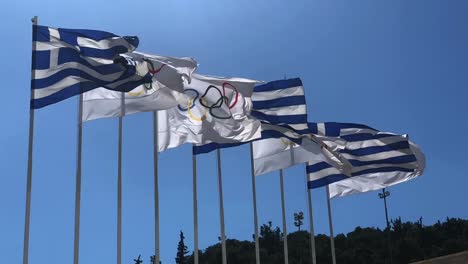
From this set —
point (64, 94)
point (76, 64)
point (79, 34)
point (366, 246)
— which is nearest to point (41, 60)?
point (76, 64)

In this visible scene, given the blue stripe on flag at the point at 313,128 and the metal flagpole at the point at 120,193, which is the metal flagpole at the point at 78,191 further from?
the blue stripe on flag at the point at 313,128

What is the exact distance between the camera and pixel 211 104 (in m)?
20.5

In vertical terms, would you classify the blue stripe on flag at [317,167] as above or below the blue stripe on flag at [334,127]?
below

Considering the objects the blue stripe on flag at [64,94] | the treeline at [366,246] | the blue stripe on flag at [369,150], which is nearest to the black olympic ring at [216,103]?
the blue stripe on flag at [64,94]

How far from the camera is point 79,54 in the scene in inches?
674

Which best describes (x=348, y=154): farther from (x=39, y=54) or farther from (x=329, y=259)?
(x=329, y=259)

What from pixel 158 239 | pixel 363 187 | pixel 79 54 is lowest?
pixel 158 239

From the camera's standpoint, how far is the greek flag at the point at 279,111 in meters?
22.2

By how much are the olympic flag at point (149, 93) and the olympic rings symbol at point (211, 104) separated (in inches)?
49.4

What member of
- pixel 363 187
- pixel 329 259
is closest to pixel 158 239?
pixel 363 187

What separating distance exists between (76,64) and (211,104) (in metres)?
4.83

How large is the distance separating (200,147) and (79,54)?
6122 mm

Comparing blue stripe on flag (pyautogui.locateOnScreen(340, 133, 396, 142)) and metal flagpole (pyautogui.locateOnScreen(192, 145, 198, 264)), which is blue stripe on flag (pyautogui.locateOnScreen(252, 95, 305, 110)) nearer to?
blue stripe on flag (pyautogui.locateOnScreen(340, 133, 396, 142))

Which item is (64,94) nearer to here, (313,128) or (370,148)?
(313,128)
